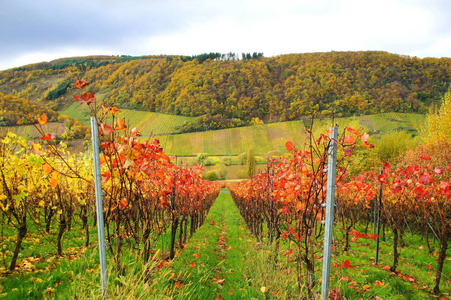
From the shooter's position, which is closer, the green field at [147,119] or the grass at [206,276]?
the grass at [206,276]

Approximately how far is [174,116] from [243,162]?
45.3 m

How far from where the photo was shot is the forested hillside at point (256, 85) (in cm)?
8500

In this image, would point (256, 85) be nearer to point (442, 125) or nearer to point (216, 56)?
point (216, 56)

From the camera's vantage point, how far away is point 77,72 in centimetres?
13800

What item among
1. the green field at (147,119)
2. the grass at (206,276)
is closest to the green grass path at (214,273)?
the grass at (206,276)

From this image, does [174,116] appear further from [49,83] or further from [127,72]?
[49,83]

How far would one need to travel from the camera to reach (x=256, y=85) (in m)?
113

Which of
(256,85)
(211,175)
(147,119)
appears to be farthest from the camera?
(256,85)

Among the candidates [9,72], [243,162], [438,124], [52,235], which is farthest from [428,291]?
[9,72]

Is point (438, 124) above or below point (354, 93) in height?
below

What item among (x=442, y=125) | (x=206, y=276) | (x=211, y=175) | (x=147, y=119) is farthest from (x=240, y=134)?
(x=206, y=276)

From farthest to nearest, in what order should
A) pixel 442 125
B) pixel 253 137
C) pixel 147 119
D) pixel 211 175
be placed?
pixel 147 119 → pixel 253 137 → pixel 211 175 → pixel 442 125

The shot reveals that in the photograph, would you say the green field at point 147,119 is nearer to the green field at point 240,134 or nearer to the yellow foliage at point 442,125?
the green field at point 240,134

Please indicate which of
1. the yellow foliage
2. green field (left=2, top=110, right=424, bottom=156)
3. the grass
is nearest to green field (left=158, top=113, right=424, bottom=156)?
green field (left=2, top=110, right=424, bottom=156)
